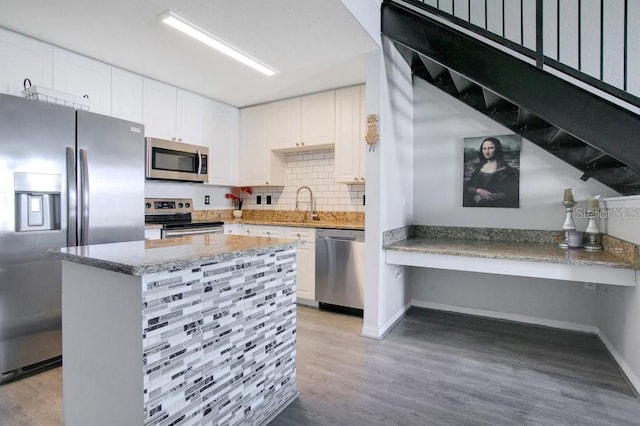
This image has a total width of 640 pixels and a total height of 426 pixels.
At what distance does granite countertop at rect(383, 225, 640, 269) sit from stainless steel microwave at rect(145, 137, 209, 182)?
2.38 m

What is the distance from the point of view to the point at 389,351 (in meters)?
2.72

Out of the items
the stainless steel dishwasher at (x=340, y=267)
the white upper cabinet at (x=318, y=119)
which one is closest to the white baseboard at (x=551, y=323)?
the stainless steel dishwasher at (x=340, y=267)

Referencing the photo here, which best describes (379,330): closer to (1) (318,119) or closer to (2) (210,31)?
(1) (318,119)

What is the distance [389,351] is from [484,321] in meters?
1.28

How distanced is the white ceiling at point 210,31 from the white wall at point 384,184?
0.31 meters

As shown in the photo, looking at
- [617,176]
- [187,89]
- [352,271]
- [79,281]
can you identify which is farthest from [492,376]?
[187,89]

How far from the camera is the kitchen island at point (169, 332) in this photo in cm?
129

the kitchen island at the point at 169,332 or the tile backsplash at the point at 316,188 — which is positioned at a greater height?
the tile backsplash at the point at 316,188

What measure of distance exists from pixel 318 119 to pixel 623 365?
11.4 feet

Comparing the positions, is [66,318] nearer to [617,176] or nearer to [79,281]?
[79,281]

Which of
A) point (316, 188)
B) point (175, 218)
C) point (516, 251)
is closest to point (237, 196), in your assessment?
point (175, 218)

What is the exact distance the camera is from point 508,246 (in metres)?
3.03

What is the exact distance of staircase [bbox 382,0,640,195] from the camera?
1.97 metres

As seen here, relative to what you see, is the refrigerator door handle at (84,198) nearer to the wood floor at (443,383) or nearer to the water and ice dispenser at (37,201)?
the water and ice dispenser at (37,201)
